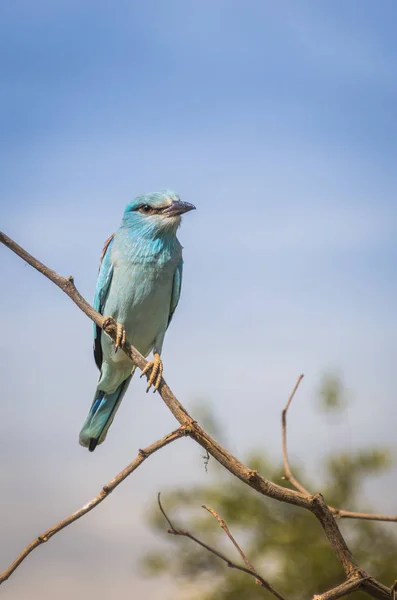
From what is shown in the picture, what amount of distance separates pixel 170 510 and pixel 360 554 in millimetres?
1714

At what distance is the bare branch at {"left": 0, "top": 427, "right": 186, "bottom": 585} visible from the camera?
116 inches

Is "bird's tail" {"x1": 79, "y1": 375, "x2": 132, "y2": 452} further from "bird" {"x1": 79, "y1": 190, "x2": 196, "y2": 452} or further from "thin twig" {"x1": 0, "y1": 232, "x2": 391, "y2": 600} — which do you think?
"thin twig" {"x1": 0, "y1": 232, "x2": 391, "y2": 600}

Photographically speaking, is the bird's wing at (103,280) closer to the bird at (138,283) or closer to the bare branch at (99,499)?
the bird at (138,283)

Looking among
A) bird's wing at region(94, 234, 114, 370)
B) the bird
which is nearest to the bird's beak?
the bird

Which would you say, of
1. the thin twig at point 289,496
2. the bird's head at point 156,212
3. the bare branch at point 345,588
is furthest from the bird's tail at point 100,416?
the bare branch at point 345,588

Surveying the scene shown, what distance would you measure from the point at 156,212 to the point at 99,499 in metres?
2.83

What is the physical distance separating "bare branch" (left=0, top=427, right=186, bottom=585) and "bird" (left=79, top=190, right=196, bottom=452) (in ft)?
6.71

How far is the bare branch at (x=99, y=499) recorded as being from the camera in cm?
295

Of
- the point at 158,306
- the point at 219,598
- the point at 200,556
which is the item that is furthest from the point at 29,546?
the point at 219,598

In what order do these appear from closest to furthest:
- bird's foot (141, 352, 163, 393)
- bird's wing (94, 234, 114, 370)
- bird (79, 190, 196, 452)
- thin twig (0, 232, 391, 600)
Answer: thin twig (0, 232, 391, 600) < bird's foot (141, 352, 163, 393) < bird (79, 190, 196, 452) < bird's wing (94, 234, 114, 370)

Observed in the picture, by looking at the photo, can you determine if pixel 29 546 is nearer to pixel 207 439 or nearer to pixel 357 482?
pixel 207 439

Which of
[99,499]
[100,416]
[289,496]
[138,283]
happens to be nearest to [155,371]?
[138,283]

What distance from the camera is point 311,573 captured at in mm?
6465

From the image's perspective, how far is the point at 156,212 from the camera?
5.50m
